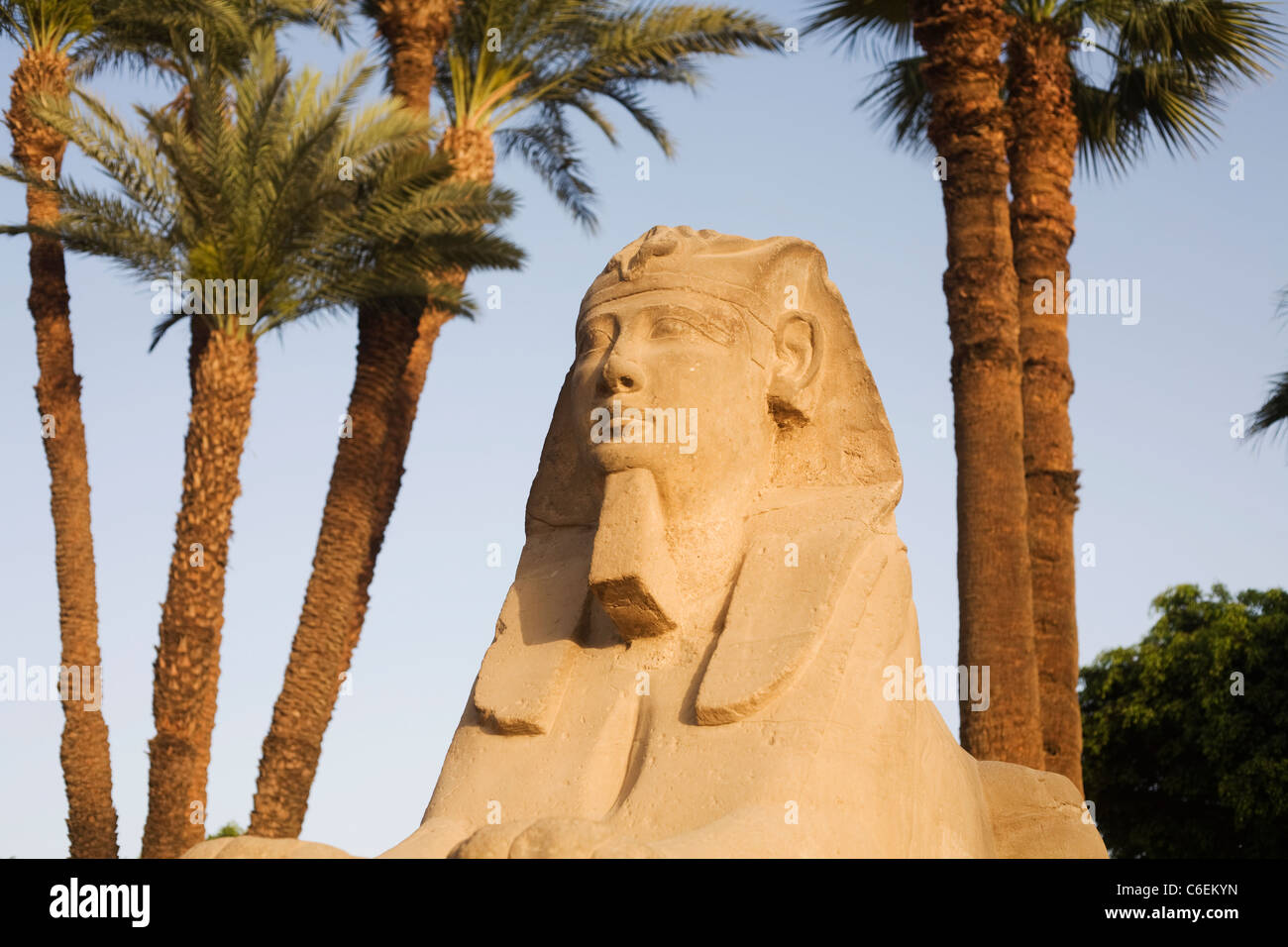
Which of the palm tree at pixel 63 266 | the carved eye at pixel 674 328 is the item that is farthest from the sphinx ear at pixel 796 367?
the palm tree at pixel 63 266

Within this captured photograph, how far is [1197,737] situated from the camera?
680 inches

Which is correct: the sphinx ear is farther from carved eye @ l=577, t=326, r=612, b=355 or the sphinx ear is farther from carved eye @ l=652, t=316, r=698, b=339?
carved eye @ l=577, t=326, r=612, b=355

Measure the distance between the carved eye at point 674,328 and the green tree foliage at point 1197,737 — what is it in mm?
12721

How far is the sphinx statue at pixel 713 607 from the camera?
4238 mm

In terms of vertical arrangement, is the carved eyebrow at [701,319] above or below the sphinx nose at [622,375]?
above

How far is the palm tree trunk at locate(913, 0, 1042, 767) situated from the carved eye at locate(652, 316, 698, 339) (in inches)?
193

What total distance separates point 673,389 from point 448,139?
10147 mm

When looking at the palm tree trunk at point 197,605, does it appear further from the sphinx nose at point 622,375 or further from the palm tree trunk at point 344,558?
the sphinx nose at point 622,375

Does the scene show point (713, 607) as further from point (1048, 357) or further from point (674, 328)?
point (1048, 357)
